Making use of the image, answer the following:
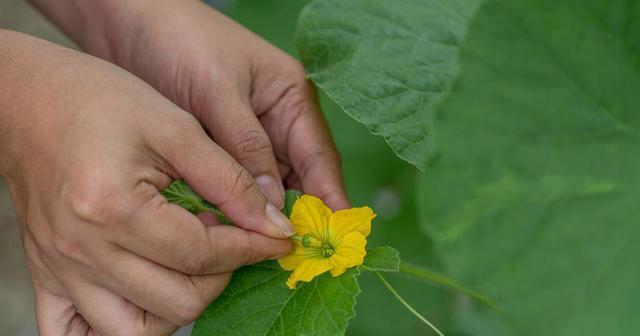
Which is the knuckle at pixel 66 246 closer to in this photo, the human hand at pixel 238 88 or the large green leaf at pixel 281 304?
the large green leaf at pixel 281 304

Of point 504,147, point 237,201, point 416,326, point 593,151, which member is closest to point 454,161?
point 504,147

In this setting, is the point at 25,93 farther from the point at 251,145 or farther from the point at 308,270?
the point at 308,270

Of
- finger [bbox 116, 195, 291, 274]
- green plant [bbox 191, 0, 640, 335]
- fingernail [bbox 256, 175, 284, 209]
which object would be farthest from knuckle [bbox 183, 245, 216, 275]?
green plant [bbox 191, 0, 640, 335]

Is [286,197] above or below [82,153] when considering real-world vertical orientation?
below

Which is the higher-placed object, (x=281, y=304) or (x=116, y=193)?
(x=116, y=193)

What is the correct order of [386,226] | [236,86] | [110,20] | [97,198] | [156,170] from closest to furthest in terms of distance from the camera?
[97,198] < [156,170] < [236,86] < [110,20] < [386,226]

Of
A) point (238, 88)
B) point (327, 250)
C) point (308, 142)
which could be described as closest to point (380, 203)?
point (308, 142)

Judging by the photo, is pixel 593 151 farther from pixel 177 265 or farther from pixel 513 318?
pixel 177 265

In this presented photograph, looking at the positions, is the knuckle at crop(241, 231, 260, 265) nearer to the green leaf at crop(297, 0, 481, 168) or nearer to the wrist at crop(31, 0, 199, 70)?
the green leaf at crop(297, 0, 481, 168)
